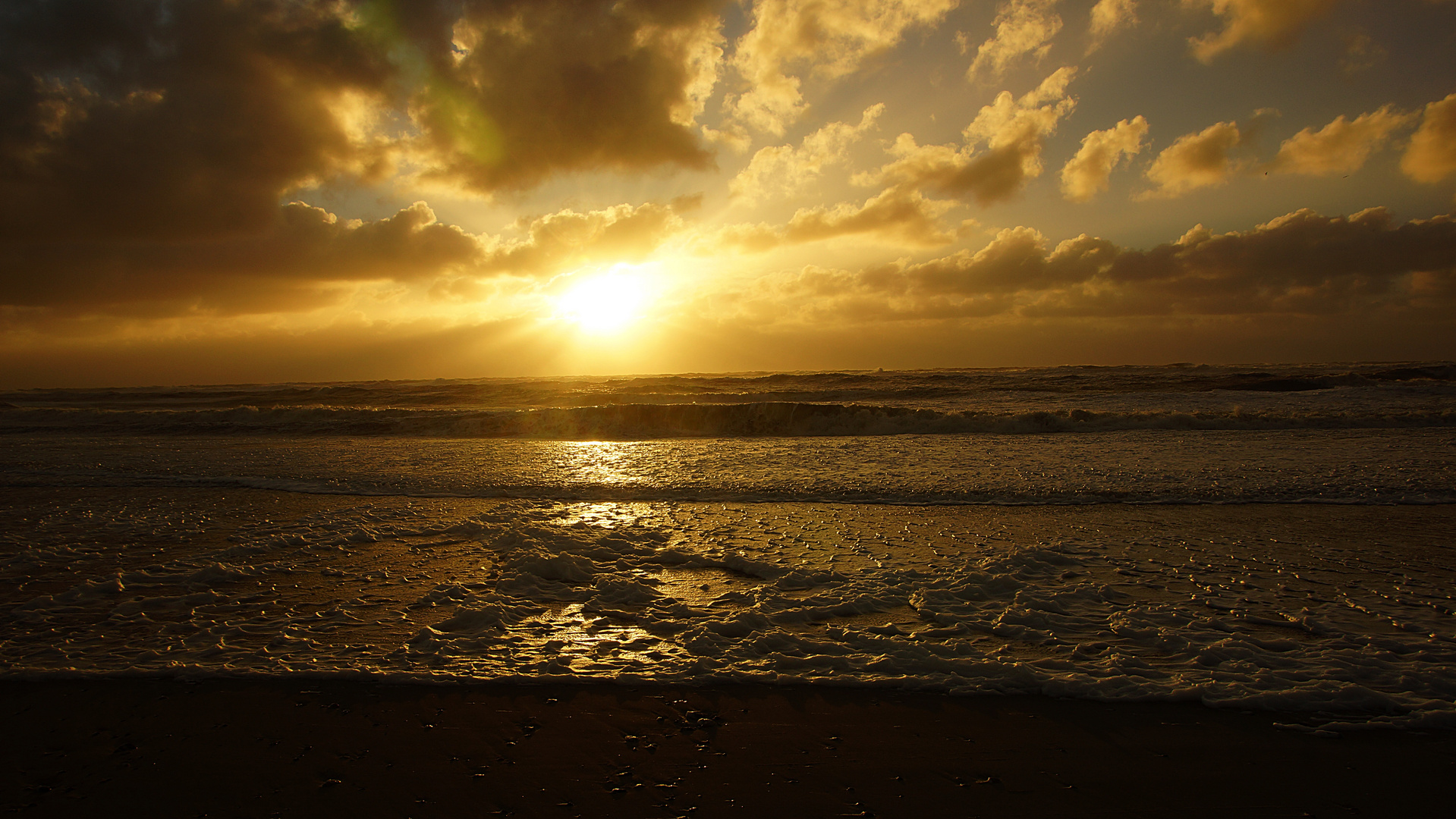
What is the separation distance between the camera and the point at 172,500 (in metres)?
9.69

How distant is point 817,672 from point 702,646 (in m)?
0.86

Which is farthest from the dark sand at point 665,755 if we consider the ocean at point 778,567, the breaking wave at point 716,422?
the breaking wave at point 716,422

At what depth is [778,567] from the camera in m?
6.29

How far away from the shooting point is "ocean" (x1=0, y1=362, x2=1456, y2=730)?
4.28m

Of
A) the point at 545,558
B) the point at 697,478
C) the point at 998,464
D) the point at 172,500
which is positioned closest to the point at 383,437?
the point at 172,500

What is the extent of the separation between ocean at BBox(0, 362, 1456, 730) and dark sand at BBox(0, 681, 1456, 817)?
221mm

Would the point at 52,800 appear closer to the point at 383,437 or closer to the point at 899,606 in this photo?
the point at 899,606

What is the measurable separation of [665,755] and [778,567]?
3049 millimetres

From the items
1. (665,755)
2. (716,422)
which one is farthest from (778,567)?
(716,422)

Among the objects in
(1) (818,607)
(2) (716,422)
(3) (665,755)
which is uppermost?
(2) (716,422)

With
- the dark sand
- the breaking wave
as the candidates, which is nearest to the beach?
the dark sand

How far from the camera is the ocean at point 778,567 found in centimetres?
428

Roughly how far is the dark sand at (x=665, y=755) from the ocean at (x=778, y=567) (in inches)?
8.7

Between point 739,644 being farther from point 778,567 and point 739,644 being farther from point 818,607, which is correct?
point 778,567
